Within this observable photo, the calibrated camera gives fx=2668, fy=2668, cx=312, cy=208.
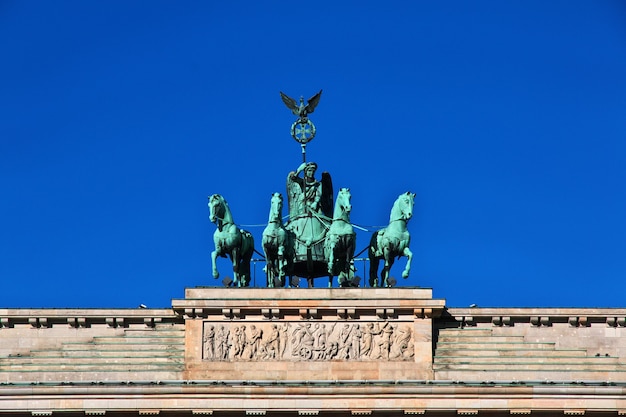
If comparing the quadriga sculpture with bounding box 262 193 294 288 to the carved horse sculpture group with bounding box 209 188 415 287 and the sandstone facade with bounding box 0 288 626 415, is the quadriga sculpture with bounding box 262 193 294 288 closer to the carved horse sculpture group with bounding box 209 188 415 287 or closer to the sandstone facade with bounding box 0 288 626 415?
the carved horse sculpture group with bounding box 209 188 415 287

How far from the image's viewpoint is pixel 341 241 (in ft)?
268

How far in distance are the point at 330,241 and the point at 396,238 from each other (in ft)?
6.77

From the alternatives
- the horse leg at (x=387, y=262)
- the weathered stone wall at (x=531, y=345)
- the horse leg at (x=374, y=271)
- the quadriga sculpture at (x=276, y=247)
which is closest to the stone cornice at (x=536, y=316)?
the weathered stone wall at (x=531, y=345)

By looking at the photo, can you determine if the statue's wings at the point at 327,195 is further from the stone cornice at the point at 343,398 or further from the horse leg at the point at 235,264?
the stone cornice at the point at 343,398

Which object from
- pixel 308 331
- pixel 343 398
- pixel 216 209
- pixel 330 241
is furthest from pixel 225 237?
pixel 343 398

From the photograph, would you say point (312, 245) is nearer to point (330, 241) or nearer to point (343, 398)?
point (330, 241)

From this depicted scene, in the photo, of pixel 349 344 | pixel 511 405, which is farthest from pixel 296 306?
pixel 511 405

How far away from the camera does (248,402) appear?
78.4 meters

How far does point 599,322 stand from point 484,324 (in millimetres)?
3508

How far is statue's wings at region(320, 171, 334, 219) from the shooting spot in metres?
85.3

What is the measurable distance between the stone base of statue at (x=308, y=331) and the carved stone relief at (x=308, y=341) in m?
0.03

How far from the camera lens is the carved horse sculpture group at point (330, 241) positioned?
3216 inches

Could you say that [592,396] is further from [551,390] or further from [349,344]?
[349,344]

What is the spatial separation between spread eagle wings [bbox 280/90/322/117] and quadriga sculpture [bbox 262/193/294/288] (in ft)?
16.4
